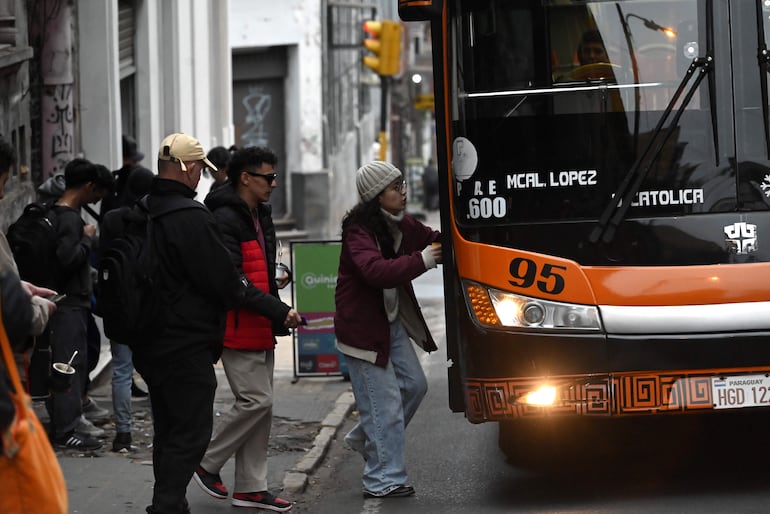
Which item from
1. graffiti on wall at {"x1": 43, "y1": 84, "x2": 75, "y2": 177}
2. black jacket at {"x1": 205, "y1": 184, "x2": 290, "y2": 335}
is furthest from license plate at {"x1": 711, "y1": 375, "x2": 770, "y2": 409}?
graffiti on wall at {"x1": 43, "y1": 84, "x2": 75, "y2": 177}

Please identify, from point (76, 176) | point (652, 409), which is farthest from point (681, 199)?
point (76, 176)

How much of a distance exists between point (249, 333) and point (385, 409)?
91cm

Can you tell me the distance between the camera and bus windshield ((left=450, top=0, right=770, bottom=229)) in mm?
7250

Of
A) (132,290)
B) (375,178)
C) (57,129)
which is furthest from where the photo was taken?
(57,129)

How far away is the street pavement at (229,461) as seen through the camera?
25.5ft

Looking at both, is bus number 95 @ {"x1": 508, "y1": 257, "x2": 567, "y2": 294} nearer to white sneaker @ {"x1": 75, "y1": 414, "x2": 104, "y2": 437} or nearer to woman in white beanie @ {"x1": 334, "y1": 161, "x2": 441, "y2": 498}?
woman in white beanie @ {"x1": 334, "y1": 161, "x2": 441, "y2": 498}

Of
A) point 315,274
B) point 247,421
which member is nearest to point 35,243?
point 247,421

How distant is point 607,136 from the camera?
7305mm

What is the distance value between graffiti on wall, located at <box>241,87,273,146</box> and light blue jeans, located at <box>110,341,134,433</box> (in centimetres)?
1952

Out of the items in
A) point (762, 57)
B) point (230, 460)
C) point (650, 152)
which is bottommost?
point (230, 460)

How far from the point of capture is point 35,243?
8.38m

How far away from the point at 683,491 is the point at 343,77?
99.6 feet

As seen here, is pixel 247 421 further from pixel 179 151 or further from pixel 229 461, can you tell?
pixel 229 461

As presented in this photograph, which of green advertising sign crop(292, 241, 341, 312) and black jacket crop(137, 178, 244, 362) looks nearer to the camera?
black jacket crop(137, 178, 244, 362)
